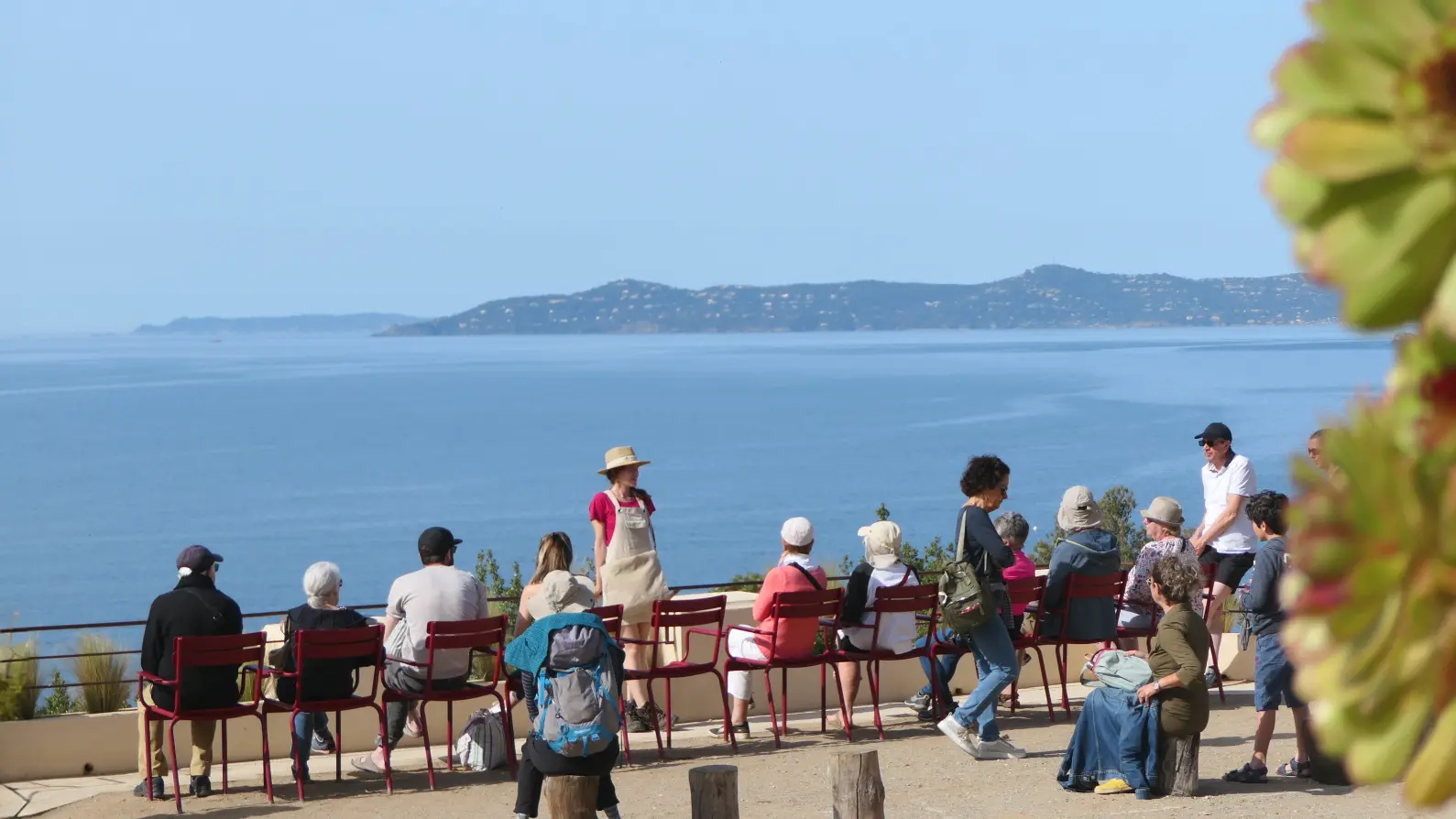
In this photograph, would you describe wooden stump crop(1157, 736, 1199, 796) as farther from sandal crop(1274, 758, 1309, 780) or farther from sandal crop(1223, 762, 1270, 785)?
sandal crop(1274, 758, 1309, 780)

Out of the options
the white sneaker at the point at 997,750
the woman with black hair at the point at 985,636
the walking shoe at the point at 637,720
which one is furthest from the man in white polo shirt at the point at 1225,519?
the walking shoe at the point at 637,720

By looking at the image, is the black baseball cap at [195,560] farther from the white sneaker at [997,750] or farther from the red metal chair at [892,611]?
the white sneaker at [997,750]

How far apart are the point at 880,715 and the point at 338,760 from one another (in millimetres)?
3614

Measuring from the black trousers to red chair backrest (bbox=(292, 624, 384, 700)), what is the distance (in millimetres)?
1532

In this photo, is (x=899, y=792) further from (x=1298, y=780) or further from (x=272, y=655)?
(x=272, y=655)

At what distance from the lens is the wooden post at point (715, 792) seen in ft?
18.8

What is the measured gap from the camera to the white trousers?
10.2m

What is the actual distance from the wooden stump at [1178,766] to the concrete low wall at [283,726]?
3295mm

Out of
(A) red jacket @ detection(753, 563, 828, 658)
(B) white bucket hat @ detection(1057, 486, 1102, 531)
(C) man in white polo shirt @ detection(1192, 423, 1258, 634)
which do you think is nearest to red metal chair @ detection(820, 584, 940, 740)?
(A) red jacket @ detection(753, 563, 828, 658)

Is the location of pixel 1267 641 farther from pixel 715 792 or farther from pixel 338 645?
pixel 338 645

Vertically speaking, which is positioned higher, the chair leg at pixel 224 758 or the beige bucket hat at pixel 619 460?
the beige bucket hat at pixel 619 460

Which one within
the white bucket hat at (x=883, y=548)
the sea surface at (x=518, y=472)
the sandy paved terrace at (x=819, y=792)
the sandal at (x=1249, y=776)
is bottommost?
the sea surface at (x=518, y=472)

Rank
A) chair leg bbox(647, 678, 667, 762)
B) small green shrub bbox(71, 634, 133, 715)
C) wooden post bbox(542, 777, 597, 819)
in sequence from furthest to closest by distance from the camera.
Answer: small green shrub bbox(71, 634, 133, 715)
chair leg bbox(647, 678, 667, 762)
wooden post bbox(542, 777, 597, 819)

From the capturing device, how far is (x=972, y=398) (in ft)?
607
